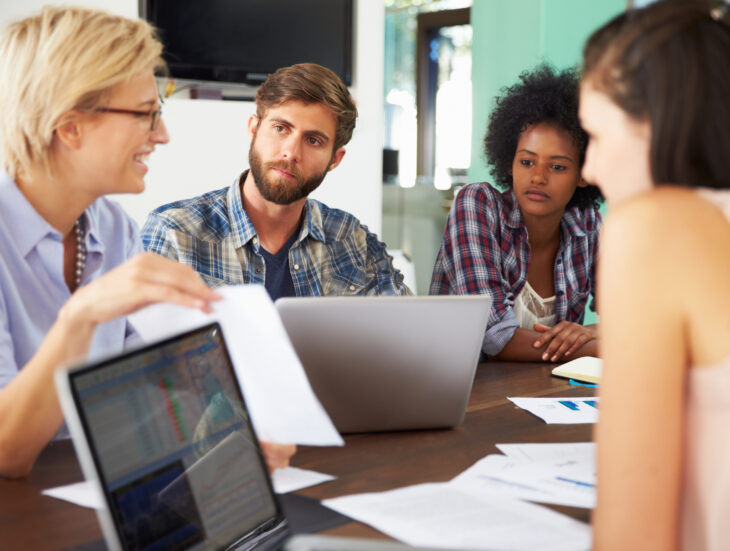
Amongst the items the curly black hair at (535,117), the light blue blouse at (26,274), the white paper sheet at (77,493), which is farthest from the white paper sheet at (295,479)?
the curly black hair at (535,117)

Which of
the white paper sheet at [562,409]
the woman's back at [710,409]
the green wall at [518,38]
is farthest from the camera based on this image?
the green wall at [518,38]

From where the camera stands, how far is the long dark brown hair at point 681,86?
0.71 meters

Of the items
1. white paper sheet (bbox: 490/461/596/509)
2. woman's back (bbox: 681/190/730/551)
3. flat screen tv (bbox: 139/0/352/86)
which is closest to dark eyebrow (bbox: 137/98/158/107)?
white paper sheet (bbox: 490/461/596/509)

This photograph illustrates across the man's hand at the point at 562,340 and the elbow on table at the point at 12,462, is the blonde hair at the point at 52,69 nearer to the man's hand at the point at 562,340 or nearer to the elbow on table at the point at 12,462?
the elbow on table at the point at 12,462

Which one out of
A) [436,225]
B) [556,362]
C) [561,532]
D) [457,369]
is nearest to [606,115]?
[561,532]

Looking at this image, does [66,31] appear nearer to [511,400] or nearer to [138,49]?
[138,49]

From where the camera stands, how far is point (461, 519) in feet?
3.12

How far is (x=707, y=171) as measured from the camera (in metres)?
0.73

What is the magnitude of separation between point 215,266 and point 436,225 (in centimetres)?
375

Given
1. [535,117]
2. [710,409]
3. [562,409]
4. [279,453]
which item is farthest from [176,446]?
[535,117]

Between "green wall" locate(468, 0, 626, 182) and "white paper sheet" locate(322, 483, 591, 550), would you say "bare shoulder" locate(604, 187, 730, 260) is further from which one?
"green wall" locate(468, 0, 626, 182)

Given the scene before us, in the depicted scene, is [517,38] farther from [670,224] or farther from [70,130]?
[670,224]

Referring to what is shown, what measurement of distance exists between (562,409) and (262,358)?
744mm

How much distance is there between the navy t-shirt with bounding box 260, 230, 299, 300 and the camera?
2121 millimetres
